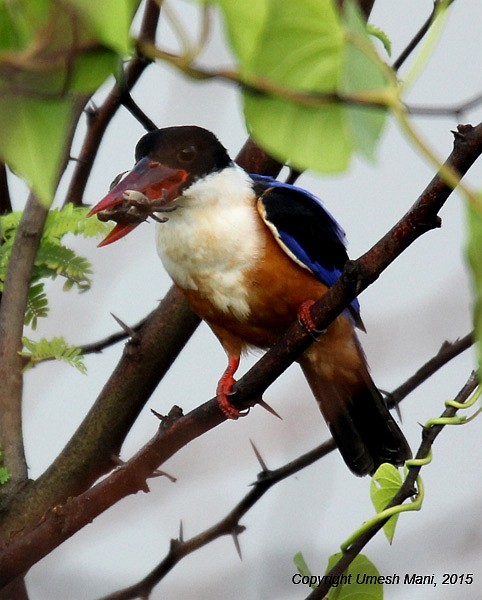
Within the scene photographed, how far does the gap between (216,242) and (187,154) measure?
29cm

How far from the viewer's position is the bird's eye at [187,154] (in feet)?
9.95

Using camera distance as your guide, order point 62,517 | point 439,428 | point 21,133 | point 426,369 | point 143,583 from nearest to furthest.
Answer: point 21,133
point 439,428
point 62,517
point 143,583
point 426,369

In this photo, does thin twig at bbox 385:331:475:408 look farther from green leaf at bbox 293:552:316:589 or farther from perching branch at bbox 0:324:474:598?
green leaf at bbox 293:552:316:589

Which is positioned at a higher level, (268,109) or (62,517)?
(62,517)

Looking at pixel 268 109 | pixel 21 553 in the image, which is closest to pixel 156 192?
pixel 21 553

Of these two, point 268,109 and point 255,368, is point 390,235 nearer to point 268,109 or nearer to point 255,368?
point 255,368

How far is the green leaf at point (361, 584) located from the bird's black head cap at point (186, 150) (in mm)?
1184

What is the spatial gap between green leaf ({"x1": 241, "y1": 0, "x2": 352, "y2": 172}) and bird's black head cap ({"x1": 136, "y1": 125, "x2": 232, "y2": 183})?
196 centimetres

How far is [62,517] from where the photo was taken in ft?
7.86

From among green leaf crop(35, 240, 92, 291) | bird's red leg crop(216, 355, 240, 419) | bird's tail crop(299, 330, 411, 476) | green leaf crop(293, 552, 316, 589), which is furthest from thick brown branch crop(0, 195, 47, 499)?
bird's tail crop(299, 330, 411, 476)

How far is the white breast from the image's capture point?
312cm

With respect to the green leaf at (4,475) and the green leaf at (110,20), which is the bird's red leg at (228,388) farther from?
the green leaf at (110,20)

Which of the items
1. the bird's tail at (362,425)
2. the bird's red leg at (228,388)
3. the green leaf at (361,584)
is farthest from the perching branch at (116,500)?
the bird's tail at (362,425)

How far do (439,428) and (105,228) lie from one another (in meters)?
1.17
